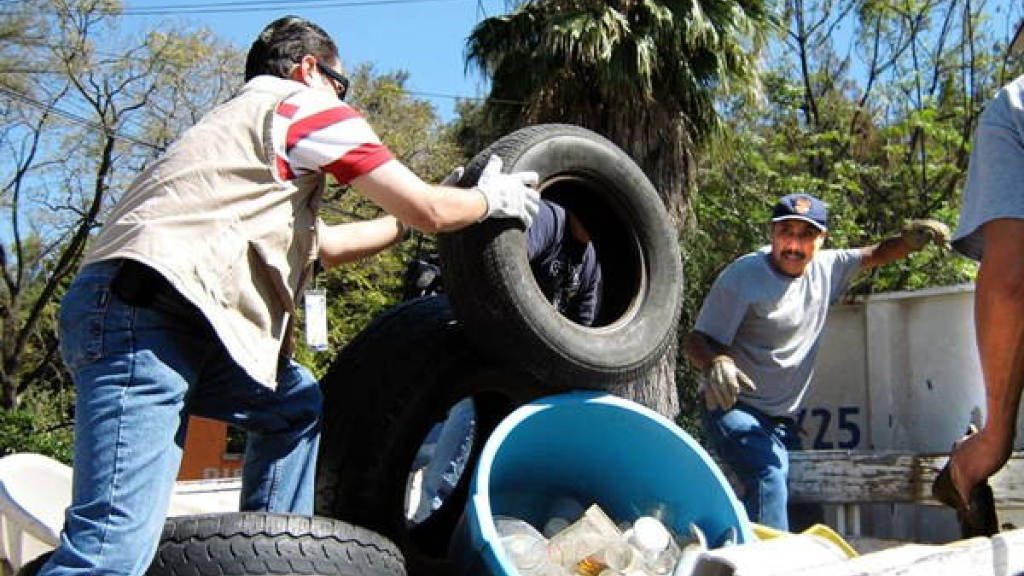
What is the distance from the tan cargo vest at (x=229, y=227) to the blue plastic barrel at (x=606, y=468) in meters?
0.70

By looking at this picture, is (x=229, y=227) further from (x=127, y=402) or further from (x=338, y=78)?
(x=338, y=78)

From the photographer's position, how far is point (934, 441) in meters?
4.64

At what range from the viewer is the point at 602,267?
11.8 feet

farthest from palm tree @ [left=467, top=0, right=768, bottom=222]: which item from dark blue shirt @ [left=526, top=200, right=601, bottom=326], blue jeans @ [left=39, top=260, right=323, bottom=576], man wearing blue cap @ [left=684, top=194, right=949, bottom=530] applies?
blue jeans @ [left=39, top=260, right=323, bottom=576]

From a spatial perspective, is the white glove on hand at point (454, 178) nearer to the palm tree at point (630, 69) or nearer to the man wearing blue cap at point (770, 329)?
the man wearing blue cap at point (770, 329)

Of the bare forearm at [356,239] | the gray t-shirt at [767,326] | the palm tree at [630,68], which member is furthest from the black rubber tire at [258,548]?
the palm tree at [630,68]

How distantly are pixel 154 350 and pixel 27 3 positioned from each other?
64.2 feet

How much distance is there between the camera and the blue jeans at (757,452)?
13.3 ft

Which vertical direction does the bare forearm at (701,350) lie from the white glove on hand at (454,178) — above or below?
below

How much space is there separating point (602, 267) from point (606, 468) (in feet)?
2.23

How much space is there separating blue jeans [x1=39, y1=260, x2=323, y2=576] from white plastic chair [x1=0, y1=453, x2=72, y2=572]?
2.20 ft

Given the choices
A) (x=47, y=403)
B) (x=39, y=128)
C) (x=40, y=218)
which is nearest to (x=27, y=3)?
(x=39, y=128)

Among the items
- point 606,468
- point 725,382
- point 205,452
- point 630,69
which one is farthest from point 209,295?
point 205,452

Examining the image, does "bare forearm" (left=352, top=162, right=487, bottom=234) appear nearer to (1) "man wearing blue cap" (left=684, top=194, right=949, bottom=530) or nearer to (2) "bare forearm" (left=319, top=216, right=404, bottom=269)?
(2) "bare forearm" (left=319, top=216, right=404, bottom=269)
